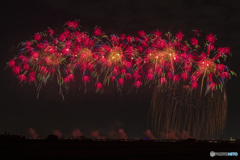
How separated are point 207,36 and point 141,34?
287 inches

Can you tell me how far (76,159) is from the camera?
1953 cm

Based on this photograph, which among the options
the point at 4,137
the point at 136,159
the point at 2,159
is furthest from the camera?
the point at 4,137

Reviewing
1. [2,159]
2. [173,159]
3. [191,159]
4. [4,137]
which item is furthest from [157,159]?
[4,137]

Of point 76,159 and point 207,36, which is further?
point 207,36

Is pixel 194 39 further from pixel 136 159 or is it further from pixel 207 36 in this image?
pixel 136 159

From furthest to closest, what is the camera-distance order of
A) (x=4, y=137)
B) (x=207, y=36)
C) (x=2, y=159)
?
1. (x=4, y=137)
2. (x=207, y=36)
3. (x=2, y=159)

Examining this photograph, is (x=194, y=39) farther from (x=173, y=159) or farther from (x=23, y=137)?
(x=23, y=137)

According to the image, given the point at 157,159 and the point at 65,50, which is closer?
the point at 157,159

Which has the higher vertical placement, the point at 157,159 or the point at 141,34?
the point at 141,34

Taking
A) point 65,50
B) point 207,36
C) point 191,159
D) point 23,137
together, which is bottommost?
point 23,137

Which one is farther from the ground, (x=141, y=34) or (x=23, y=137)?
(x=141, y=34)

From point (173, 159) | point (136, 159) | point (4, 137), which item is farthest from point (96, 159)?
point (4, 137)

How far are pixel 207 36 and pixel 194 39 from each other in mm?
1468

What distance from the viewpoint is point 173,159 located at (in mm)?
20094
